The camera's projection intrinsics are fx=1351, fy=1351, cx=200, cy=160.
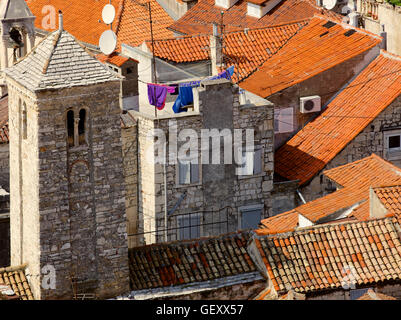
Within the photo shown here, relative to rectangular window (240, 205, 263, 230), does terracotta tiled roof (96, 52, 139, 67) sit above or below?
above

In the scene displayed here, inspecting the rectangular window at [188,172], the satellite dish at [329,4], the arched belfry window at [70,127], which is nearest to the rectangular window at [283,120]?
the rectangular window at [188,172]

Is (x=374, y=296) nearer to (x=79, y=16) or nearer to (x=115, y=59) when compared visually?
(x=115, y=59)

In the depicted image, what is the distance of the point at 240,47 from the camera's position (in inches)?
2429

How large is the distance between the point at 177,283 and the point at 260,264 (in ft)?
9.51

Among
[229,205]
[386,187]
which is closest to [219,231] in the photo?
[229,205]

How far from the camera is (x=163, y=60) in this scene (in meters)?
59.8

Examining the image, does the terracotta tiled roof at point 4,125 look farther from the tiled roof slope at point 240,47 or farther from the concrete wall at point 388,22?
the concrete wall at point 388,22

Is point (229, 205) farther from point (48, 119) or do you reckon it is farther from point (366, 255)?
point (48, 119)

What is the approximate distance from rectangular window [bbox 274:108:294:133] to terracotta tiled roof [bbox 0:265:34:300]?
17371mm

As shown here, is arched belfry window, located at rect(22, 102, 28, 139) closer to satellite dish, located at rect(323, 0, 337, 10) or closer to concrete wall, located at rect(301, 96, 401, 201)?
concrete wall, located at rect(301, 96, 401, 201)

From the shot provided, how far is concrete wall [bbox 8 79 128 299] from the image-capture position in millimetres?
40281

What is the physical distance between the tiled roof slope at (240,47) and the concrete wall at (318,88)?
12.4ft

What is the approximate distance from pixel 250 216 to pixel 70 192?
1432 cm

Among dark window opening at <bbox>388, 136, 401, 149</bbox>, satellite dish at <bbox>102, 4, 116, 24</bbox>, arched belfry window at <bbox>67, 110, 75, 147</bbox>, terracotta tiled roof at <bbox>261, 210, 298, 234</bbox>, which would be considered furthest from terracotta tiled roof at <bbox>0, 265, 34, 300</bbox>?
satellite dish at <bbox>102, 4, 116, 24</bbox>
